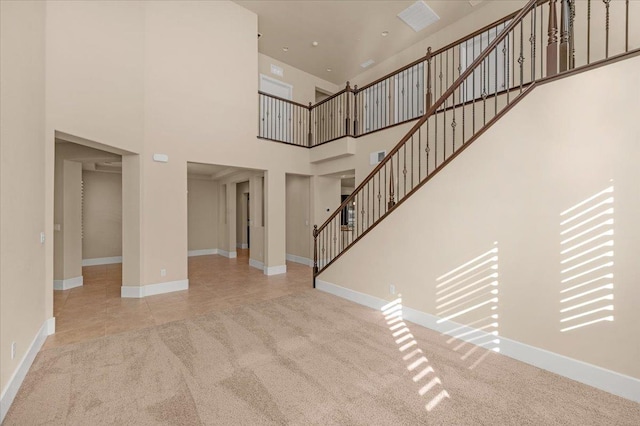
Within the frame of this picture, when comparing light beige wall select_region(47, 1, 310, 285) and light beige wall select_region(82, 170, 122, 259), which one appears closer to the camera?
light beige wall select_region(47, 1, 310, 285)

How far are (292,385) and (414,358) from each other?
124 centimetres

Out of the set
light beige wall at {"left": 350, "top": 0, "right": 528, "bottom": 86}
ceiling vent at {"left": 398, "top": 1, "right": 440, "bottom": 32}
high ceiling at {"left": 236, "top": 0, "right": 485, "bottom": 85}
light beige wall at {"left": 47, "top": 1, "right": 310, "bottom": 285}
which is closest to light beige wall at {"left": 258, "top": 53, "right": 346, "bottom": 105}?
high ceiling at {"left": 236, "top": 0, "right": 485, "bottom": 85}

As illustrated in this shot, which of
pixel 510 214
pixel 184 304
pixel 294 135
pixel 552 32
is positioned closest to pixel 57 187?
pixel 184 304

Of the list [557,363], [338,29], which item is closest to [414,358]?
[557,363]

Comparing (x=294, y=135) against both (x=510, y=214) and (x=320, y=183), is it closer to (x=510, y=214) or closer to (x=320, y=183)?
(x=320, y=183)

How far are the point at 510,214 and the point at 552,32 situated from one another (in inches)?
71.9

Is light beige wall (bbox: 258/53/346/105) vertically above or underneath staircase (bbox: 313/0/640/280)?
above

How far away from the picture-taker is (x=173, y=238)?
5141 millimetres

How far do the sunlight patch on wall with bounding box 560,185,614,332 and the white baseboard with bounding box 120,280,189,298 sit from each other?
5562mm

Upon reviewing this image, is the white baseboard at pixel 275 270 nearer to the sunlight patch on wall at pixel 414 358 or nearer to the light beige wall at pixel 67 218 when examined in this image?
the sunlight patch on wall at pixel 414 358

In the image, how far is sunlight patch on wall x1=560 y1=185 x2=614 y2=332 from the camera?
223 cm

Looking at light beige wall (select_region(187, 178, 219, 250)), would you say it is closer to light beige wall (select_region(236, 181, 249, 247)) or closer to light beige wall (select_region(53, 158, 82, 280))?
light beige wall (select_region(236, 181, 249, 247))

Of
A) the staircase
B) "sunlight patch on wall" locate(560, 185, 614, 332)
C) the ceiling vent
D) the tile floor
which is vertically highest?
the ceiling vent

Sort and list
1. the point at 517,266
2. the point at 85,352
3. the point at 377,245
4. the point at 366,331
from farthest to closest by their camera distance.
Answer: the point at 377,245 → the point at 366,331 → the point at 85,352 → the point at 517,266
